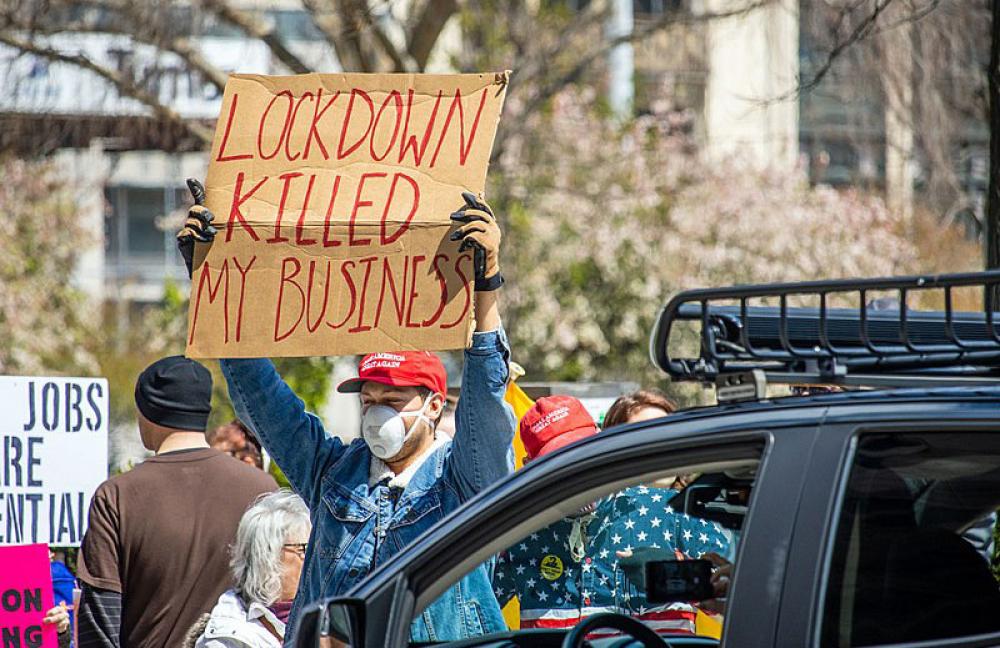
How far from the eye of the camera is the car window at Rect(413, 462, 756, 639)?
8.68ft

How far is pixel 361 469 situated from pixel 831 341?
1559mm

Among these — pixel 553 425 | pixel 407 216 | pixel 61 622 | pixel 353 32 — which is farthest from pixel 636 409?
pixel 353 32

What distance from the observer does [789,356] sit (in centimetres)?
270

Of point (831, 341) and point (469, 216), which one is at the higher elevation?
point (469, 216)

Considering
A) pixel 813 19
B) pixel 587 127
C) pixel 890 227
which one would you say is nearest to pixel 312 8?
pixel 813 19

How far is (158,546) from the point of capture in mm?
4895

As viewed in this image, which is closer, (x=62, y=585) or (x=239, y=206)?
(x=239, y=206)

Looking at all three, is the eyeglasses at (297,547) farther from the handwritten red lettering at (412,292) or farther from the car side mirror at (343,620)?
the car side mirror at (343,620)

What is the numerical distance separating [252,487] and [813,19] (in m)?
7.27

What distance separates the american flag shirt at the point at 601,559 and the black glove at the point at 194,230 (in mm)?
1238

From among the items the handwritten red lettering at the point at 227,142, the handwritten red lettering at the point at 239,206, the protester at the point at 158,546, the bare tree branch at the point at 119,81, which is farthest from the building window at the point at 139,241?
the handwritten red lettering at the point at 239,206

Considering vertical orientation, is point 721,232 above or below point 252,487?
above

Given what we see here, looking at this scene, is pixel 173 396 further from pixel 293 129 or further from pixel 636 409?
pixel 636 409

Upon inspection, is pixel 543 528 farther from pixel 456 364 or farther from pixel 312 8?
pixel 456 364
